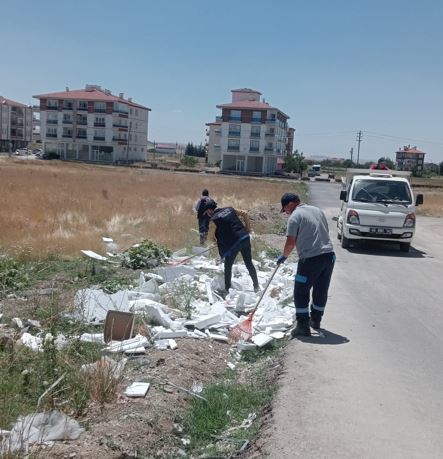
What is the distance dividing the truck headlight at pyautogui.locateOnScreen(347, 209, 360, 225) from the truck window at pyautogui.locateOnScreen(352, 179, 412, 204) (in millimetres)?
591

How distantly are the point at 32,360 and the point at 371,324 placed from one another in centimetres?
459

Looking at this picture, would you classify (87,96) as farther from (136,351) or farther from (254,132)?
(136,351)

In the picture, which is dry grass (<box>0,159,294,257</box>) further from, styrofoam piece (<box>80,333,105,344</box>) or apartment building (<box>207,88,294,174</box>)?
apartment building (<box>207,88,294,174</box>)

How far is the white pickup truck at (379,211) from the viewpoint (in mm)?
15555

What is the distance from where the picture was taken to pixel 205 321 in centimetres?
730

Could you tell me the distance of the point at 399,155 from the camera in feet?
516

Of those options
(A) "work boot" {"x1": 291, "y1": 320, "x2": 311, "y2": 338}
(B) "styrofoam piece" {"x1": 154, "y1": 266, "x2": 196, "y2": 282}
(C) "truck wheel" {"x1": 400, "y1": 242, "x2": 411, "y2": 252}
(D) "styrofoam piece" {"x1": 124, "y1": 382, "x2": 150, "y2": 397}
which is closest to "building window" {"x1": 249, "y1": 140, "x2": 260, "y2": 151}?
(C) "truck wheel" {"x1": 400, "y1": 242, "x2": 411, "y2": 252}

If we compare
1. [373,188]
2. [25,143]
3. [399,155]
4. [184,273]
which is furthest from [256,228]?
[399,155]

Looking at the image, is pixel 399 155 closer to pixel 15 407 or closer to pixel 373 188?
pixel 373 188

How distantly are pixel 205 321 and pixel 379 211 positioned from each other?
957 centimetres

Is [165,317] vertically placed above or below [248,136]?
below

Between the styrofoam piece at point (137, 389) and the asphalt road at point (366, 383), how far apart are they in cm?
111

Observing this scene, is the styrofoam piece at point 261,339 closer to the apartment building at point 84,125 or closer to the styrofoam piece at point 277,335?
the styrofoam piece at point 277,335

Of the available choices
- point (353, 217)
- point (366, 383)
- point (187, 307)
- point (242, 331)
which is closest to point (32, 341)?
point (187, 307)
